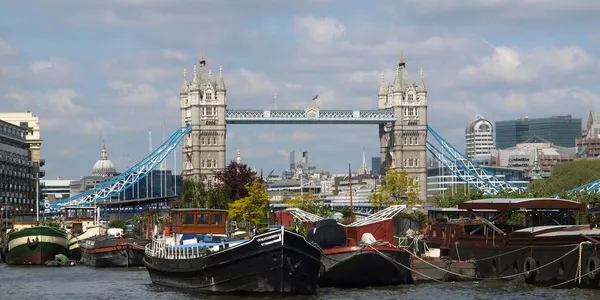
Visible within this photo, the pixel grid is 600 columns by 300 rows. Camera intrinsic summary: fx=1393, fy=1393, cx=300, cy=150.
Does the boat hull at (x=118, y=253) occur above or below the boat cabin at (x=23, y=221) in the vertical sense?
below

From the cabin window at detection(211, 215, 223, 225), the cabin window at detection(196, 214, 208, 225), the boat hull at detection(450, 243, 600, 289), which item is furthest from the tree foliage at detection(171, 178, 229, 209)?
the boat hull at detection(450, 243, 600, 289)

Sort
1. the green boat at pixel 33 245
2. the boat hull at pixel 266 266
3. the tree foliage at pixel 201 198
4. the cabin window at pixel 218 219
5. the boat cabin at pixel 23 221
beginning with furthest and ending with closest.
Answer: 1. the tree foliage at pixel 201 198
2. the boat cabin at pixel 23 221
3. the green boat at pixel 33 245
4. the cabin window at pixel 218 219
5. the boat hull at pixel 266 266

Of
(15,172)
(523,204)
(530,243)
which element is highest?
(15,172)

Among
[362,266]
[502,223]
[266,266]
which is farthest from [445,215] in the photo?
[266,266]

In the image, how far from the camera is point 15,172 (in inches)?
5704

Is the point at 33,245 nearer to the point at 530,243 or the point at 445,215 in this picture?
the point at 445,215

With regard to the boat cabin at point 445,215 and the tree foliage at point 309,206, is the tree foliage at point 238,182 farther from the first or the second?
the boat cabin at point 445,215

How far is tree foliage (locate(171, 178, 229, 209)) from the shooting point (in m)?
119

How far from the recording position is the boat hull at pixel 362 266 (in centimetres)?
5966

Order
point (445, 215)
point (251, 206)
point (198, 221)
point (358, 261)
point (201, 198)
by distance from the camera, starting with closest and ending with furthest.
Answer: point (358, 261), point (198, 221), point (445, 215), point (251, 206), point (201, 198)

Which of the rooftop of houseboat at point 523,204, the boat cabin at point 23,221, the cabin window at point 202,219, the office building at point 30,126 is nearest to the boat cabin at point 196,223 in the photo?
the cabin window at point 202,219

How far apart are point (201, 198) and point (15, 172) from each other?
105 ft

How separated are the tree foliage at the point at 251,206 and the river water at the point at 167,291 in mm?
40735

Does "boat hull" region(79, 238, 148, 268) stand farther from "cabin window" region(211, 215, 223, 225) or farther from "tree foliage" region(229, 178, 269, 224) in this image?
"tree foliage" region(229, 178, 269, 224)
